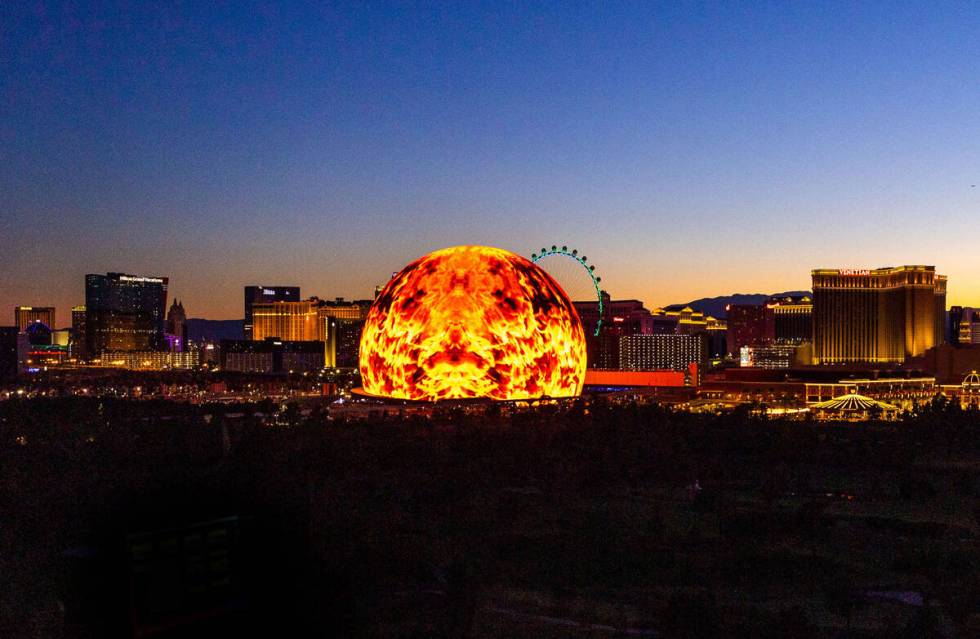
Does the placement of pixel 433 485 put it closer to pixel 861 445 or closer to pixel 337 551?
pixel 337 551

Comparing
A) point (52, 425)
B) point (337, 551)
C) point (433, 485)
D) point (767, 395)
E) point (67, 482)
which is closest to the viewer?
point (337, 551)

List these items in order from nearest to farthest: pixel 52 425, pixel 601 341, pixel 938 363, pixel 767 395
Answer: pixel 52 425
pixel 767 395
pixel 938 363
pixel 601 341

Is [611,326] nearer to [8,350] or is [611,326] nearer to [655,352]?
[655,352]

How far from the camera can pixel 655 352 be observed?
531 ft

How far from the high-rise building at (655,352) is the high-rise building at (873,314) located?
25142mm

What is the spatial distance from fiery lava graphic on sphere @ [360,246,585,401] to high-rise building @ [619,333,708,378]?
400 ft

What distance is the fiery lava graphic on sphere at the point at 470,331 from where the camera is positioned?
3566cm

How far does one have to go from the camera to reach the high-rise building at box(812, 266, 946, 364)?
16600cm

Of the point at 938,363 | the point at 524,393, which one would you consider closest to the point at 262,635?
the point at 524,393

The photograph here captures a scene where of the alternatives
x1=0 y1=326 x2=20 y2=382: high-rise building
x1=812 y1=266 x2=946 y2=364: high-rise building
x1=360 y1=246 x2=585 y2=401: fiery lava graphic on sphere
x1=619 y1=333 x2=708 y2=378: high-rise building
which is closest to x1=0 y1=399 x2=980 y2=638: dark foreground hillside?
x1=360 y1=246 x2=585 y2=401: fiery lava graphic on sphere

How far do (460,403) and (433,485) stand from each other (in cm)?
925

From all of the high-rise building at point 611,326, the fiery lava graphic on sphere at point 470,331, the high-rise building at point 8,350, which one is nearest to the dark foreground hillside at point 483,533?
the fiery lava graphic on sphere at point 470,331

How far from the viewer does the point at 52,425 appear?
4831 cm

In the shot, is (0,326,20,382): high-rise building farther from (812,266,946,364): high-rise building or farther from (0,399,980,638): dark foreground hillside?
(812,266,946,364): high-rise building
